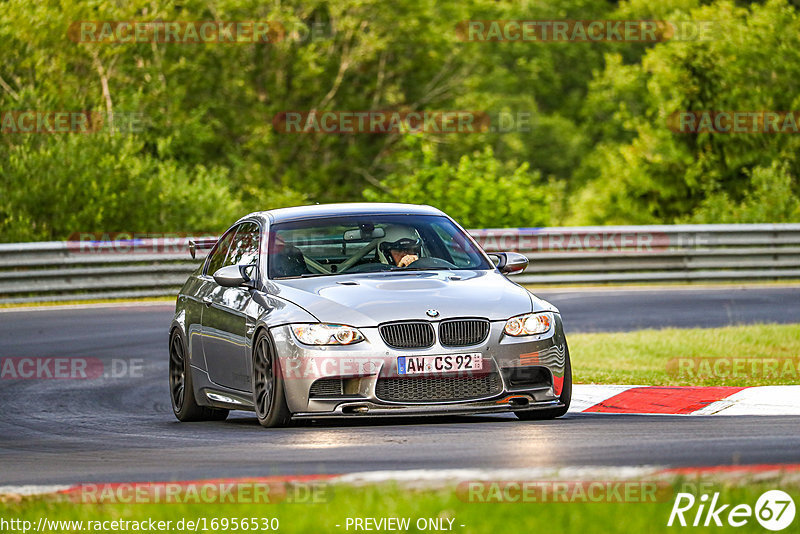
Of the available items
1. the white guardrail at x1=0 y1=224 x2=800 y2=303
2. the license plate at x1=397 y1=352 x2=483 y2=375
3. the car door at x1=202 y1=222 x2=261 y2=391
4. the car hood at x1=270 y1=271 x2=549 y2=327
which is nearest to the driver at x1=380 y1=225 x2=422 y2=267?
the car hood at x1=270 y1=271 x2=549 y2=327

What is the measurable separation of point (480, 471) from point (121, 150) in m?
23.4

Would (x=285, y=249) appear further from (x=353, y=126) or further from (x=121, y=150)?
(x=353, y=126)

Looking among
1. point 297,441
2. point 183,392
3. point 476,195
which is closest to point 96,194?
point 476,195

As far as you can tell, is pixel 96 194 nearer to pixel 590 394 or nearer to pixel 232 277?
pixel 590 394

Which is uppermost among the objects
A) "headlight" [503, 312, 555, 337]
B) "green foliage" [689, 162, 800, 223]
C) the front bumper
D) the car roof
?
the car roof

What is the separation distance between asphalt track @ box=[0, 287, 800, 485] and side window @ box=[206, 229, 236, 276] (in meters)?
1.18

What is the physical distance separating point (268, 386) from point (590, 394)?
327cm

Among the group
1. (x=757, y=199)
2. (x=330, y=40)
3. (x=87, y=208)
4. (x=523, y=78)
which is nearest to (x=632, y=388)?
(x=87, y=208)

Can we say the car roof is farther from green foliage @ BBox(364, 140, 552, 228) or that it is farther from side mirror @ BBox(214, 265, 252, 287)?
green foliage @ BBox(364, 140, 552, 228)

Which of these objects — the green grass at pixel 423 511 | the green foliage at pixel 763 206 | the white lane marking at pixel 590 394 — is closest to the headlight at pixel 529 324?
the white lane marking at pixel 590 394

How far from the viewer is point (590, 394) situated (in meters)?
12.2

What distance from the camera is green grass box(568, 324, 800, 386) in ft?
43.3

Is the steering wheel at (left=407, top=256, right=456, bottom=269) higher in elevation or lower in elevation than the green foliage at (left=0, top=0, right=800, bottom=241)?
higher

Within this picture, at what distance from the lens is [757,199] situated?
34.8 metres
